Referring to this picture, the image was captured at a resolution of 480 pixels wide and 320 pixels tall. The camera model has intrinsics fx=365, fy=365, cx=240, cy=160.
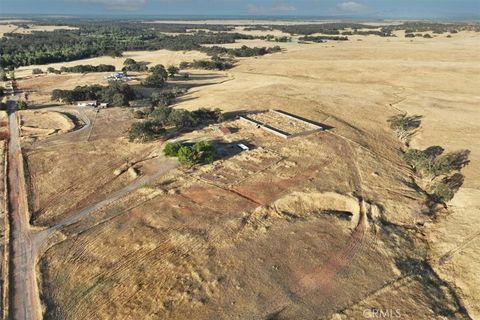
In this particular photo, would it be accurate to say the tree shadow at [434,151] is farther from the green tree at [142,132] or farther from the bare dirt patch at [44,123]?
the bare dirt patch at [44,123]

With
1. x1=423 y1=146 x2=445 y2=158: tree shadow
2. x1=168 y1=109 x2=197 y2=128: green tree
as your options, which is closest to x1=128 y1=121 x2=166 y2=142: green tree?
x1=168 y1=109 x2=197 y2=128: green tree

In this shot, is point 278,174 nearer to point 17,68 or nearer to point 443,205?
point 443,205

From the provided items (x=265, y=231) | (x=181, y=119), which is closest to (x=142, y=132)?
(x=181, y=119)

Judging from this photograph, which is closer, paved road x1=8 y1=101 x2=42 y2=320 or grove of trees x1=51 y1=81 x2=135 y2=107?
paved road x1=8 y1=101 x2=42 y2=320

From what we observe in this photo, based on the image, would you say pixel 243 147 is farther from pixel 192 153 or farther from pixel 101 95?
pixel 101 95

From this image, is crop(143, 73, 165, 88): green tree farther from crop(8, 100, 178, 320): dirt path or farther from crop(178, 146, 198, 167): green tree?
crop(178, 146, 198, 167): green tree

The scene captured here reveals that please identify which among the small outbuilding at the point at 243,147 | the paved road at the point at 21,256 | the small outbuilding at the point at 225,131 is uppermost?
the small outbuilding at the point at 225,131

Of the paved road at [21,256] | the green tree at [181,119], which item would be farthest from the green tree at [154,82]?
the paved road at [21,256]
